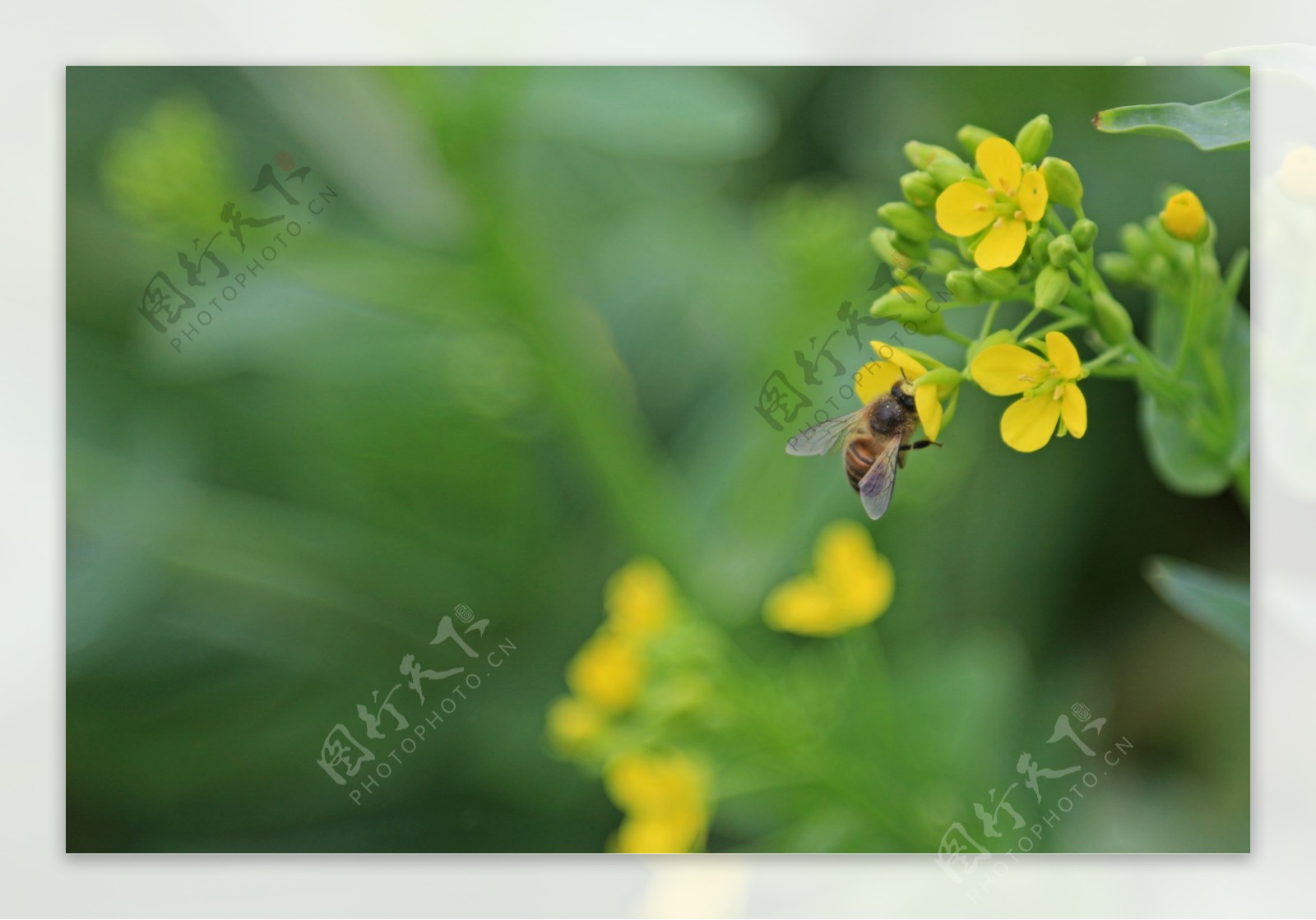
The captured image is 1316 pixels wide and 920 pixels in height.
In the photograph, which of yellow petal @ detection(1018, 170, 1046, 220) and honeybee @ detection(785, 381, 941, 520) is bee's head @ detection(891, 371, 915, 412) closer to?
honeybee @ detection(785, 381, 941, 520)

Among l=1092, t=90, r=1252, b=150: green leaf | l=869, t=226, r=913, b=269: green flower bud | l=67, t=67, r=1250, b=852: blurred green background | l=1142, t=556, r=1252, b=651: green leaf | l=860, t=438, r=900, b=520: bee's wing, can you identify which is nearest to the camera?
l=1092, t=90, r=1252, b=150: green leaf

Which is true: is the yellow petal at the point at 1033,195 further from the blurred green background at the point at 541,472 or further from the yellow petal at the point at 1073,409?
the blurred green background at the point at 541,472

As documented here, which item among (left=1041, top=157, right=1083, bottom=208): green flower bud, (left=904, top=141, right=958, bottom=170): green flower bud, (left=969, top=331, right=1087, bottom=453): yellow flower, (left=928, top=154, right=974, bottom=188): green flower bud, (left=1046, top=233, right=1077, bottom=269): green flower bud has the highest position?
(left=904, top=141, right=958, bottom=170): green flower bud

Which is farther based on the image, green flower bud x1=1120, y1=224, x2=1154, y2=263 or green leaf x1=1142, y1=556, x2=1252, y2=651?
green leaf x1=1142, y1=556, x2=1252, y2=651

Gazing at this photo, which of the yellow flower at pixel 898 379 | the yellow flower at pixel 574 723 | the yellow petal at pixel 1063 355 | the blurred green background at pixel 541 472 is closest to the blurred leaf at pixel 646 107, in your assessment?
the blurred green background at pixel 541 472

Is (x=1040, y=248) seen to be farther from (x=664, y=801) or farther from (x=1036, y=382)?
(x=664, y=801)

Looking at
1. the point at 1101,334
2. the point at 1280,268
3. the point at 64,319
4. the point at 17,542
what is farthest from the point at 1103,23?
the point at 17,542

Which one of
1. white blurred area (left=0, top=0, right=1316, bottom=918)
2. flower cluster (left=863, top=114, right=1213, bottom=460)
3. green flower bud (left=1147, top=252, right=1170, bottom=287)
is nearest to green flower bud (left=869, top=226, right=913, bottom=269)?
flower cluster (left=863, top=114, right=1213, bottom=460)
